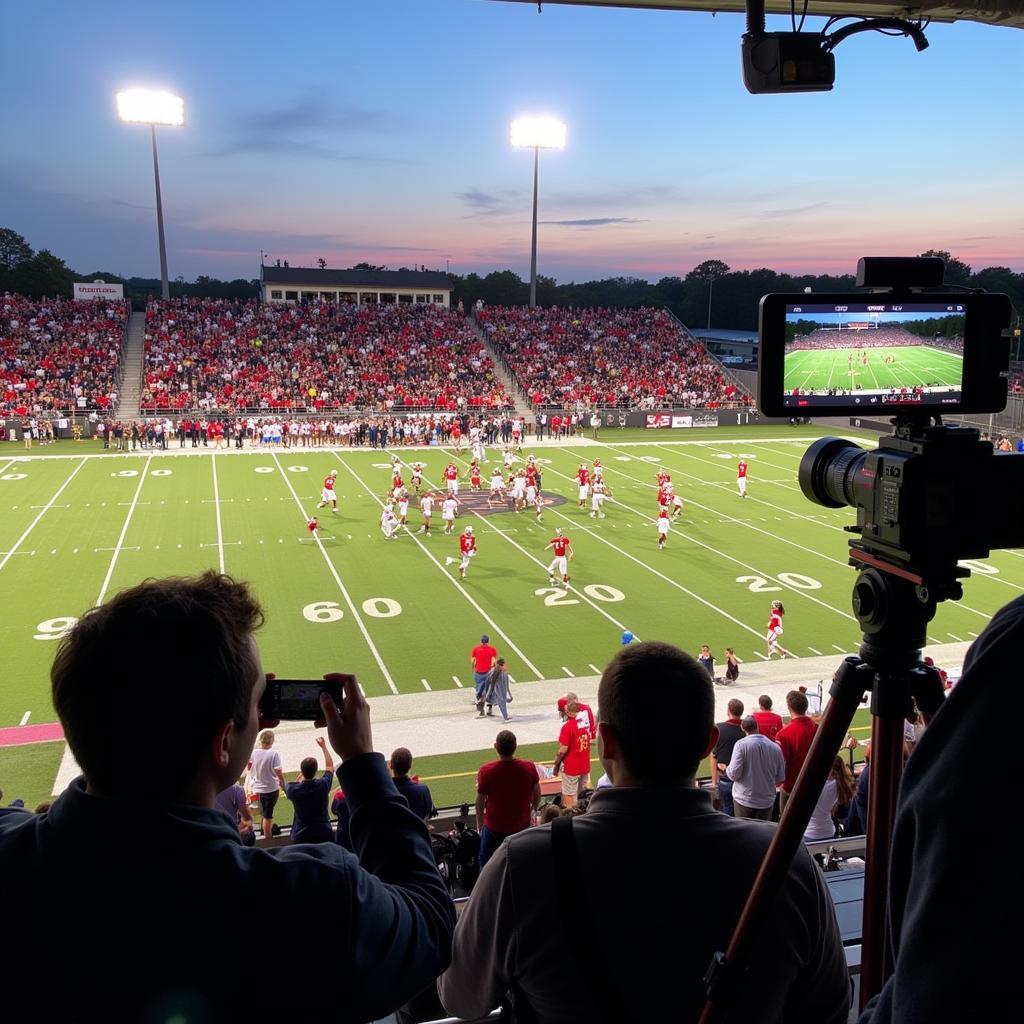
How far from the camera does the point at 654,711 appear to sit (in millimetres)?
1829

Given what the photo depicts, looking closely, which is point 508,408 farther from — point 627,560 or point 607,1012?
point 607,1012

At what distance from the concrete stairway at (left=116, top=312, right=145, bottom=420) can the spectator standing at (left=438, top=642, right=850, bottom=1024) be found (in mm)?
35792

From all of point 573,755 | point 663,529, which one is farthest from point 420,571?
point 573,755

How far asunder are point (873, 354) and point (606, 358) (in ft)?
147

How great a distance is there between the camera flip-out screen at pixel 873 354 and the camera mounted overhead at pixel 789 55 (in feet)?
10.0

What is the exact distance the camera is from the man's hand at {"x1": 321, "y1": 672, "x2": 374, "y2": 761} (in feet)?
5.33

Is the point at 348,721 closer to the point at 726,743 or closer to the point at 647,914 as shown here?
the point at 647,914

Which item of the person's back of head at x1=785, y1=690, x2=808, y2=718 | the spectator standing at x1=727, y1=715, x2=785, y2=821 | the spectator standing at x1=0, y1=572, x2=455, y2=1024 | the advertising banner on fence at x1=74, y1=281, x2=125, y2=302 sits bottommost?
the spectator standing at x1=727, y1=715, x2=785, y2=821

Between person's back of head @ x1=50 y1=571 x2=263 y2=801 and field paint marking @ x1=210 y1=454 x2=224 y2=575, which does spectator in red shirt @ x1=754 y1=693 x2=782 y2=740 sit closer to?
person's back of head @ x1=50 y1=571 x2=263 y2=801

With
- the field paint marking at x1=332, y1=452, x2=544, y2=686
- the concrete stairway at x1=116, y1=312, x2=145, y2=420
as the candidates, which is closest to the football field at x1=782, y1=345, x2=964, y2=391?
the field paint marking at x1=332, y1=452, x2=544, y2=686

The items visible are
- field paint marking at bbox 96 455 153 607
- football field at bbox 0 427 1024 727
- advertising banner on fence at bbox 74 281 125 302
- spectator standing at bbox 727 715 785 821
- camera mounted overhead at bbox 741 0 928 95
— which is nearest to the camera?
camera mounted overhead at bbox 741 0 928 95

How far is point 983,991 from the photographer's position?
2.54ft

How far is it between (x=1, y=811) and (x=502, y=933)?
88cm

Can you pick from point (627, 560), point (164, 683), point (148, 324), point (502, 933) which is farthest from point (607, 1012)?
point (148, 324)
